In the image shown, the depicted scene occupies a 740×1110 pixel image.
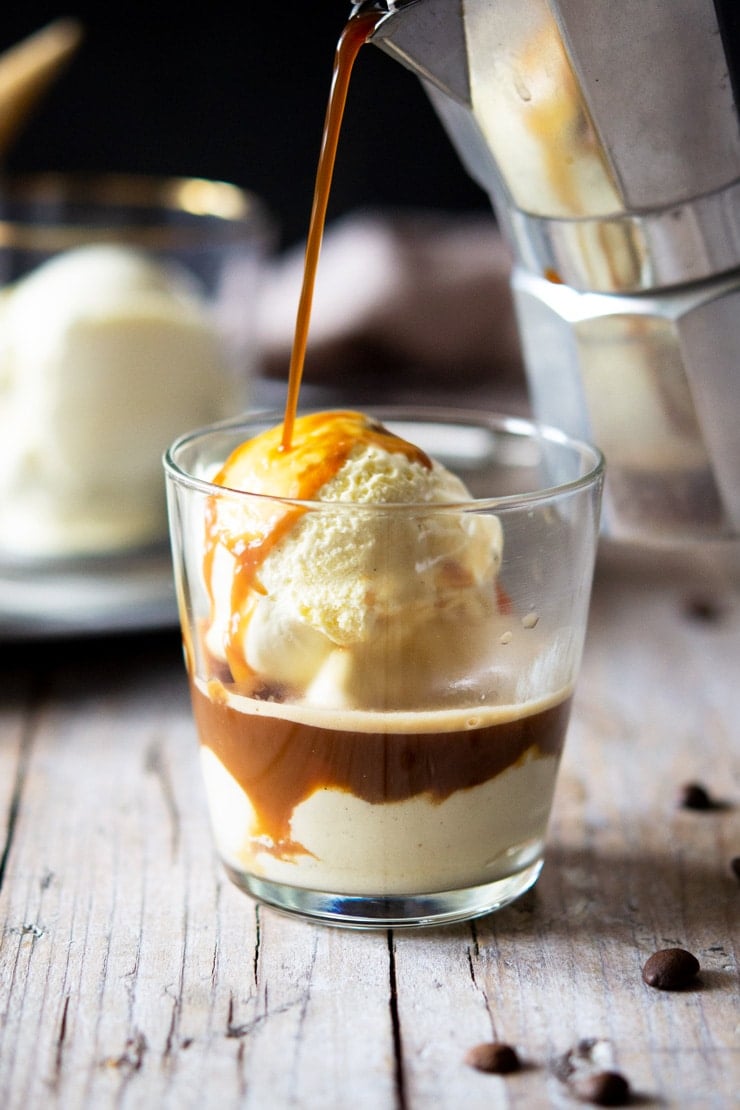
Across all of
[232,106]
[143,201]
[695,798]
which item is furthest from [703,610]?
[232,106]

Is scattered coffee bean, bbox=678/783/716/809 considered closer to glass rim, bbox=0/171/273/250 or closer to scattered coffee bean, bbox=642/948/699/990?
scattered coffee bean, bbox=642/948/699/990

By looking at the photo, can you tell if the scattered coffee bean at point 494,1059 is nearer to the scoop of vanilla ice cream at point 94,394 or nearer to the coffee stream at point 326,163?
the coffee stream at point 326,163

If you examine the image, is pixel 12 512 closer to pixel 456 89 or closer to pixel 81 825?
pixel 81 825

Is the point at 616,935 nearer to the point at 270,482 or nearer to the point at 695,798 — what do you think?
the point at 695,798

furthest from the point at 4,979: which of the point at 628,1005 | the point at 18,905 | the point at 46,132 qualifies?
the point at 46,132

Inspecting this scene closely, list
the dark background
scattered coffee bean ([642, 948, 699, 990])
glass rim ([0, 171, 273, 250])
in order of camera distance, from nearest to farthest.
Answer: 1. scattered coffee bean ([642, 948, 699, 990])
2. glass rim ([0, 171, 273, 250])
3. the dark background

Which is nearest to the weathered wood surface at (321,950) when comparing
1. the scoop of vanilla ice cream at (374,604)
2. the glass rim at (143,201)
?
the scoop of vanilla ice cream at (374,604)

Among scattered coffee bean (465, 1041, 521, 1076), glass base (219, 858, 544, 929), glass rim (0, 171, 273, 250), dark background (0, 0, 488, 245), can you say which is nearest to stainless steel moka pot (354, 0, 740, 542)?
glass base (219, 858, 544, 929)
